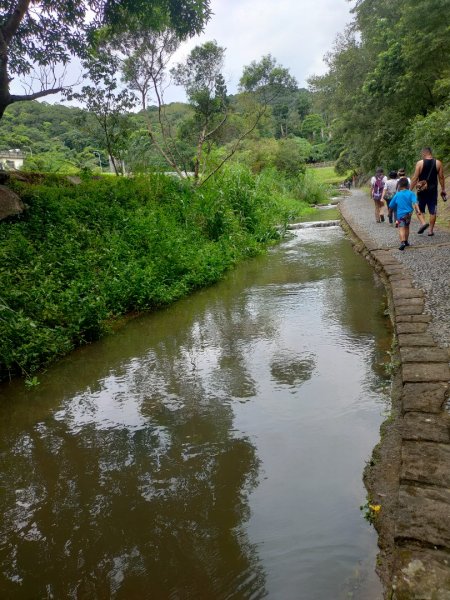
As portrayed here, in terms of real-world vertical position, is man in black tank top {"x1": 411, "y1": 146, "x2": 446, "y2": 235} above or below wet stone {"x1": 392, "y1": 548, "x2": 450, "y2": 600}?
above

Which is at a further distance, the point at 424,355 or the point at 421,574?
the point at 424,355

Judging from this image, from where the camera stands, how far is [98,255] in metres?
7.03

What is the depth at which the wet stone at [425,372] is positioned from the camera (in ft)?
10.2

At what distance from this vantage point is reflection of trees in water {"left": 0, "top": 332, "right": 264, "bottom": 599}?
2.00 meters

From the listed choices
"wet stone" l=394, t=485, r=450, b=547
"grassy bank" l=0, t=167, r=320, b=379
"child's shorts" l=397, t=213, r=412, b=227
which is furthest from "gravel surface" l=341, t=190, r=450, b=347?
"grassy bank" l=0, t=167, r=320, b=379

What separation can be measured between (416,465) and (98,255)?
19.5 feet

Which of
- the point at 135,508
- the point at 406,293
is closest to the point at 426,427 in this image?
the point at 135,508

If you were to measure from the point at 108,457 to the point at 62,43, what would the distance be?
8034 mm

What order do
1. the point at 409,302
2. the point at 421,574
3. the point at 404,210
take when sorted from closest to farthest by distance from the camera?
1. the point at 421,574
2. the point at 409,302
3. the point at 404,210

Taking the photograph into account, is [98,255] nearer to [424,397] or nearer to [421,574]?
[424,397]

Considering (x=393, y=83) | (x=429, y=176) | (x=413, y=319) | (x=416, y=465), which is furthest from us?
(x=393, y=83)

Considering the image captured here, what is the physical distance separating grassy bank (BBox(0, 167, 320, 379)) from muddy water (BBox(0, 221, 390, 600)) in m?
0.47

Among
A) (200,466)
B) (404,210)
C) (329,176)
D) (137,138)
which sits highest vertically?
(137,138)

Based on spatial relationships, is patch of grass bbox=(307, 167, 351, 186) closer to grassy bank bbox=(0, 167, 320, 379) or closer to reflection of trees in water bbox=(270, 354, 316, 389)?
grassy bank bbox=(0, 167, 320, 379)
